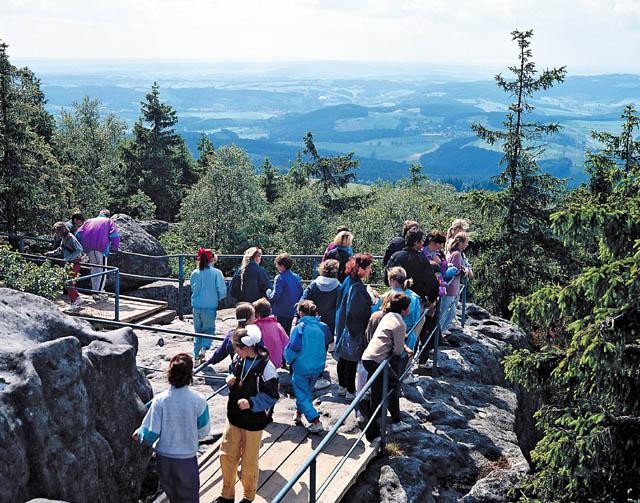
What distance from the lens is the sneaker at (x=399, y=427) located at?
8.63 metres

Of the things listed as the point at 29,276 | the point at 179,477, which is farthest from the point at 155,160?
the point at 179,477

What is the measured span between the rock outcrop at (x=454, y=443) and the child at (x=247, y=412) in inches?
54.2

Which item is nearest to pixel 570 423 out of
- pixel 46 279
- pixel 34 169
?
pixel 46 279

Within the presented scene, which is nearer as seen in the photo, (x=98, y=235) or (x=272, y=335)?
(x=272, y=335)

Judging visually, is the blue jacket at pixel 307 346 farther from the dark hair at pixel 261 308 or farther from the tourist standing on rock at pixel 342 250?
the tourist standing on rock at pixel 342 250

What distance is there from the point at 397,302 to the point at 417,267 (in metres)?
2.12

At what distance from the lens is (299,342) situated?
8.05 metres

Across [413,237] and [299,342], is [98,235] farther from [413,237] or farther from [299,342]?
[299,342]

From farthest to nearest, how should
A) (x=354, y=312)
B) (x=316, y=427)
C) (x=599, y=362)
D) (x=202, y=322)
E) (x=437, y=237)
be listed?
(x=202, y=322)
(x=437, y=237)
(x=354, y=312)
(x=316, y=427)
(x=599, y=362)

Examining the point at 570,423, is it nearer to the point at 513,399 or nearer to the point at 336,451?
the point at 336,451

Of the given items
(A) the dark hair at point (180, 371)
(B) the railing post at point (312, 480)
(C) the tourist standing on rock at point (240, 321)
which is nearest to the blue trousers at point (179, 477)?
(A) the dark hair at point (180, 371)

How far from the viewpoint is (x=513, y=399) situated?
1118cm

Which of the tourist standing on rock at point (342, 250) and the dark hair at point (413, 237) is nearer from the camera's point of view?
the dark hair at point (413, 237)

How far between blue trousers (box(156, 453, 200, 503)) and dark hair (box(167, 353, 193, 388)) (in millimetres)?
716
